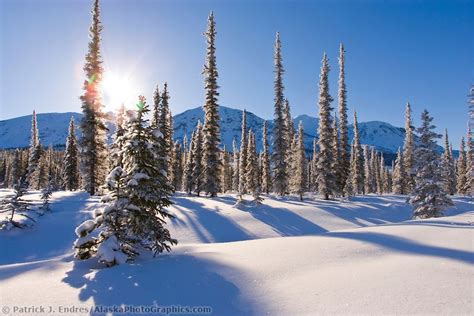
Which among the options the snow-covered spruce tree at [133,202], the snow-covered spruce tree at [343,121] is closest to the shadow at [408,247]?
the snow-covered spruce tree at [133,202]

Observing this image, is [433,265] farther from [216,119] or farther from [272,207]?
[216,119]

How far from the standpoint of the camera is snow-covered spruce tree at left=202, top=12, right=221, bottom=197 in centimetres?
3203

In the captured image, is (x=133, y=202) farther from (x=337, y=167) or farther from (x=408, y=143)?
(x=408, y=143)

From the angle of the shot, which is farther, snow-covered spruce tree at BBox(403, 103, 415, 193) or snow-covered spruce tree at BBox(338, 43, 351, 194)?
snow-covered spruce tree at BBox(403, 103, 415, 193)

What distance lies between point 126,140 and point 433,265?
9901mm

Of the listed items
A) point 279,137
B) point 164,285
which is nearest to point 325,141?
point 279,137

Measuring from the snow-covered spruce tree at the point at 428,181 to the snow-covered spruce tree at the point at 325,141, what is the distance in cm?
997

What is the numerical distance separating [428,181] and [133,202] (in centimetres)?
2118

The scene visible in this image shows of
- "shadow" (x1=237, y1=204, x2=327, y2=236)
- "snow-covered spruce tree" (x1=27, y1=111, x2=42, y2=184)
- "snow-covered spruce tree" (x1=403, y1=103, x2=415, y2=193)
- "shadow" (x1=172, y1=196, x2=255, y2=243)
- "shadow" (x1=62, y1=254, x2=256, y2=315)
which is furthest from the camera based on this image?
"snow-covered spruce tree" (x1=27, y1=111, x2=42, y2=184)

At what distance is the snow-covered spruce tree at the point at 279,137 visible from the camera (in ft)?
127

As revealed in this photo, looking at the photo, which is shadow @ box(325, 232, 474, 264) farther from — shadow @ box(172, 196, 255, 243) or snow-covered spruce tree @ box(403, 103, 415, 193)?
snow-covered spruce tree @ box(403, 103, 415, 193)

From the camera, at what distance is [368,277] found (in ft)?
22.5

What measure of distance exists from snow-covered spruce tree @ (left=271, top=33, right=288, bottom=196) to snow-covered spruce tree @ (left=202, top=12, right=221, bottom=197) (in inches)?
348

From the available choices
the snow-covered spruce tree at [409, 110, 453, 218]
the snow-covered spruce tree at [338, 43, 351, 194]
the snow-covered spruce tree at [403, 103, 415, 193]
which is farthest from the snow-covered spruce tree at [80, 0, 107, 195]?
the snow-covered spruce tree at [403, 103, 415, 193]
